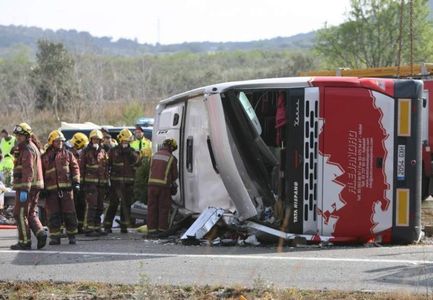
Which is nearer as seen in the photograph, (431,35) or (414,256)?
(414,256)

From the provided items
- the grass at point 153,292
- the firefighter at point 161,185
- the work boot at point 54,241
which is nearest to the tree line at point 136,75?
the firefighter at point 161,185

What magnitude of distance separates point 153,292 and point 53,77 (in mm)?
42370

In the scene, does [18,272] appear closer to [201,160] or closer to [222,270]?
[222,270]

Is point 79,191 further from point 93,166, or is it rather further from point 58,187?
point 58,187

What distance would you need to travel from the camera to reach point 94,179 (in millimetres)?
12641

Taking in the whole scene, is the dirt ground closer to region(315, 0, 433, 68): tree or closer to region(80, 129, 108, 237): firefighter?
region(80, 129, 108, 237): firefighter

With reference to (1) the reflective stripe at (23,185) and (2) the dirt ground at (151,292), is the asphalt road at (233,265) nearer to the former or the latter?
(2) the dirt ground at (151,292)

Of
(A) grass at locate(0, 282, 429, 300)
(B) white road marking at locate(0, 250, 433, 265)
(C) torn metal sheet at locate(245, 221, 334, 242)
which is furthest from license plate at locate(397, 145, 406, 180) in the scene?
(A) grass at locate(0, 282, 429, 300)

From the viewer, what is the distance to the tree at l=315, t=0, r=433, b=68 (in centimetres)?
3706

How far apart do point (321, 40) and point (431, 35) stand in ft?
17.4

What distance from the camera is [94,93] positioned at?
51344 millimetres

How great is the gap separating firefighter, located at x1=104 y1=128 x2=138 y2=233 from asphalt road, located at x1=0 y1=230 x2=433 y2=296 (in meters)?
2.17

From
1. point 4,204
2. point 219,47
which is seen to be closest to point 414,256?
point 4,204

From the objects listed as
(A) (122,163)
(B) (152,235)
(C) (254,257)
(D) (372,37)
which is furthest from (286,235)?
(D) (372,37)
